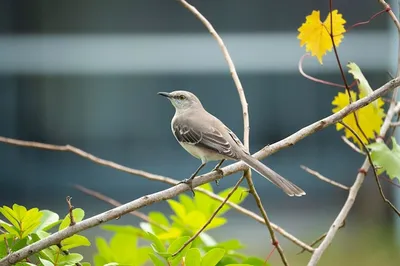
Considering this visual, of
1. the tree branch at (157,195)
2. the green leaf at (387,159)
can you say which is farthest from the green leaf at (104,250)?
the green leaf at (387,159)

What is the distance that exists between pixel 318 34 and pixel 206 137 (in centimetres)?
98

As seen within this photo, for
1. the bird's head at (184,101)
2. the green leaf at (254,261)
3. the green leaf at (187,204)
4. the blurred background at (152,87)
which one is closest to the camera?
the green leaf at (254,261)

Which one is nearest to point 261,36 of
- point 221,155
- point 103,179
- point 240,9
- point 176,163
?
point 240,9

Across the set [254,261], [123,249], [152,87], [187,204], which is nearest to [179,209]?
[187,204]

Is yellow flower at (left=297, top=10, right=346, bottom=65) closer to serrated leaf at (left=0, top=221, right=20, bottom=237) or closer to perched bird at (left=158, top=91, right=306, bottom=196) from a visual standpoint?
perched bird at (left=158, top=91, right=306, bottom=196)

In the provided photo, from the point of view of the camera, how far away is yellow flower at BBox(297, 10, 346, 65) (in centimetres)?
244

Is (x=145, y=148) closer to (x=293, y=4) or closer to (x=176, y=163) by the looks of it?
(x=176, y=163)

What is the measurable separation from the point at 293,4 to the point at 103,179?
334 cm

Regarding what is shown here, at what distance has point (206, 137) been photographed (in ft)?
10.9

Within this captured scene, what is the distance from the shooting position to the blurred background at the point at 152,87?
10.2m

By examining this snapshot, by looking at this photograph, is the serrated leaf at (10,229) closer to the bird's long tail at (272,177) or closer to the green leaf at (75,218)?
the green leaf at (75,218)

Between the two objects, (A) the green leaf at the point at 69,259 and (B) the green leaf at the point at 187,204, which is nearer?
(A) the green leaf at the point at 69,259

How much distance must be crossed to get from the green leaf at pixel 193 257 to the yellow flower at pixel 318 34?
0.83 metres

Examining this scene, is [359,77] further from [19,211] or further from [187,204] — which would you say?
[19,211]
